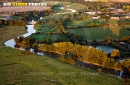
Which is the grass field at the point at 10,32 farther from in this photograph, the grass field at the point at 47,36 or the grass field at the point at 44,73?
the grass field at the point at 44,73

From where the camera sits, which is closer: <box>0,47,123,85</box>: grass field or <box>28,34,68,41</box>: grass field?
<box>0,47,123,85</box>: grass field

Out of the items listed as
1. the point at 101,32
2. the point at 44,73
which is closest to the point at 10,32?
the point at 101,32

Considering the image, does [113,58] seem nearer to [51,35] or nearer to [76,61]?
[76,61]

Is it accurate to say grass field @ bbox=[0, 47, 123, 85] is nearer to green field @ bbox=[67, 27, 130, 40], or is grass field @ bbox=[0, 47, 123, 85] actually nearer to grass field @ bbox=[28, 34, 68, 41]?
grass field @ bbox=[28, 34, 68, 41]

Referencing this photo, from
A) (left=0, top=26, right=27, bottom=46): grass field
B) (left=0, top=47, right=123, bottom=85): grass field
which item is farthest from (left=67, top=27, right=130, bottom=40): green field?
(left=0, top=47, right=123, bottom=85): grass field

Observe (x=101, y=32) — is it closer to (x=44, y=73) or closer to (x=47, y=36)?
(x=47, y=36)
